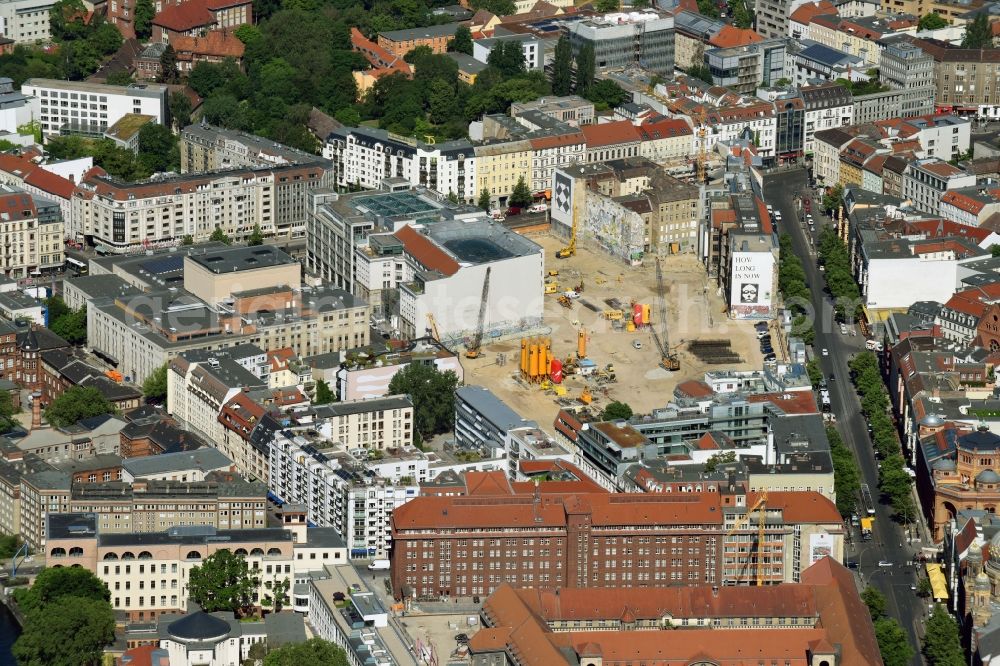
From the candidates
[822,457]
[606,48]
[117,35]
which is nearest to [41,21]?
[117,35]

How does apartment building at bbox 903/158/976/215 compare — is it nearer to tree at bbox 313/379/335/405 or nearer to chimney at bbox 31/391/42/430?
tree at bbox 313/379/335/405

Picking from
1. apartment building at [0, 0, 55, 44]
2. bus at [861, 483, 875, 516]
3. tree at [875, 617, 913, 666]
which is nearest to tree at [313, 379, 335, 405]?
bus at [861, 483, 875, 516]

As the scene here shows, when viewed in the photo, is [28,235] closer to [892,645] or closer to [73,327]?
[73,327]

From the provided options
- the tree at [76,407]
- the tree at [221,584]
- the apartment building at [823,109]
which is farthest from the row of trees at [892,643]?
the apartment building at [823,109]

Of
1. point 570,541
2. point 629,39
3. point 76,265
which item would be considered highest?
point 629,39

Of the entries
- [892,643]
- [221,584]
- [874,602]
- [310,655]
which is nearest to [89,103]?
[221,584]

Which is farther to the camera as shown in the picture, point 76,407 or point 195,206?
point 195,206
